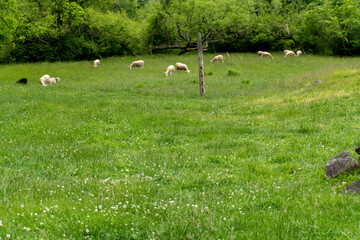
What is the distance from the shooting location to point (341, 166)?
736 centimetres

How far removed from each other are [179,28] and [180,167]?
1916 inches

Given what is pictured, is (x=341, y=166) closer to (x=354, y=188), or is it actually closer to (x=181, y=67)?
(x=354, y=188)

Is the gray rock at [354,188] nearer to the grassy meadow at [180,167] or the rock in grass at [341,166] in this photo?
the grassy meadow at [180,167]

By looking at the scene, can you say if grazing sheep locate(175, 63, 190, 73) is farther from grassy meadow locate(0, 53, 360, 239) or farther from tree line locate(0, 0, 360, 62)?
grassy meadow locate(0, 53, 360, 239)

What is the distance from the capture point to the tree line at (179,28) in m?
46.4

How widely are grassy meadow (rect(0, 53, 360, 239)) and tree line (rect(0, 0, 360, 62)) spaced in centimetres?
2749

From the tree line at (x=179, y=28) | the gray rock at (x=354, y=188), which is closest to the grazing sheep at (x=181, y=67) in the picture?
the tree line at (x=179, y=28)

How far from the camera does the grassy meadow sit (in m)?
4.57

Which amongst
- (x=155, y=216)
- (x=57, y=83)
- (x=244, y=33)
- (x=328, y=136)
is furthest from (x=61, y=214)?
(x=244, y=33)

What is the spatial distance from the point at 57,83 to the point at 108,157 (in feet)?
81.2

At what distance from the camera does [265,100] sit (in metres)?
20.3

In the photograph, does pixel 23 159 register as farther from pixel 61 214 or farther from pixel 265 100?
pixel 265 100

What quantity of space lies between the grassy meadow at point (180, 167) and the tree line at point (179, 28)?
27.5 m

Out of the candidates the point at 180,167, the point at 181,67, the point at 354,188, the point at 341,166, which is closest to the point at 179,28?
the point at 181,67
